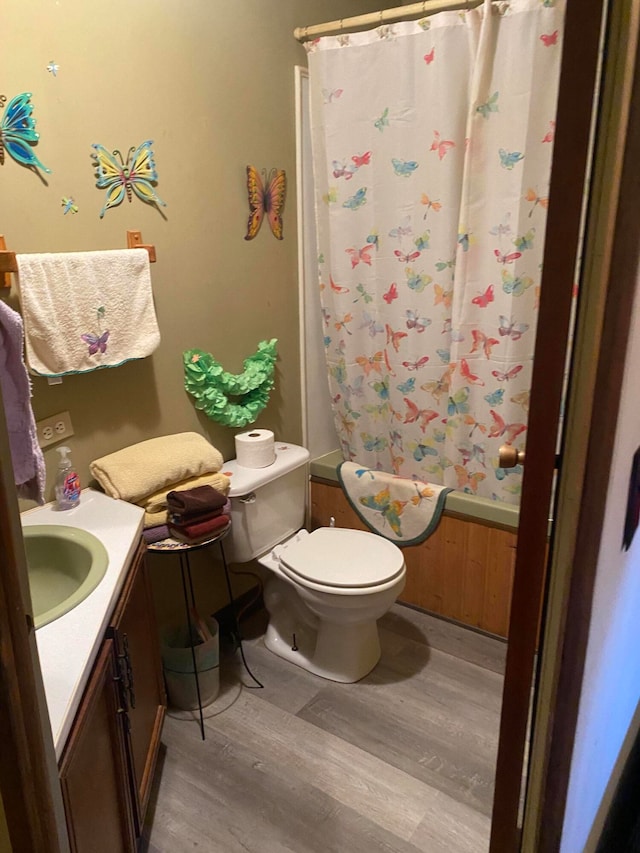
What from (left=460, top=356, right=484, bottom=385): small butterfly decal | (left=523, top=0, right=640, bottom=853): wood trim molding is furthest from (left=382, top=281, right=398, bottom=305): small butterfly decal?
(left=523, top=0, right=640, bottom=853): wood trim molding

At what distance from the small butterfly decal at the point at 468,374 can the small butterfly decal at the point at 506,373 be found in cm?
6

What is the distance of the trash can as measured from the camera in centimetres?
205

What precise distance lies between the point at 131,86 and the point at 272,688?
1.94 m

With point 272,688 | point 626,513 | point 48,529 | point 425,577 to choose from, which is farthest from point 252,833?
point 626,513

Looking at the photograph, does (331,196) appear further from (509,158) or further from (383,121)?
(509,158)

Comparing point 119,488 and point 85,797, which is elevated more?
point 119,488

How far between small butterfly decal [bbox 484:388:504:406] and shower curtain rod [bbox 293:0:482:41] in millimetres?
1233

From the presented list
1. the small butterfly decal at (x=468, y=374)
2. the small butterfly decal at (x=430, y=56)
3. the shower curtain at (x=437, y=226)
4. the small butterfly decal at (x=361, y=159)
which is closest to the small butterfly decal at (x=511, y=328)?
the shower curtain at (x=437, y=226)

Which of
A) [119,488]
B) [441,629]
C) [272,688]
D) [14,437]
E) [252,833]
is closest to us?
[14,437]

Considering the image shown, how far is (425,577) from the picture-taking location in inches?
101

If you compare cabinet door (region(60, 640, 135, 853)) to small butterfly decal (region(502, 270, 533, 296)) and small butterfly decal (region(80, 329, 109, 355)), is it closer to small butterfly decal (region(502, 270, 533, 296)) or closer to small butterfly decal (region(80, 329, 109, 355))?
small butterfly decal (region(80, 329, 109, 355))

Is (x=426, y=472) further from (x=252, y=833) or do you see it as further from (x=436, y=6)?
(x=436, y=6)

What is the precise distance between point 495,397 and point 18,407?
1.67 metres

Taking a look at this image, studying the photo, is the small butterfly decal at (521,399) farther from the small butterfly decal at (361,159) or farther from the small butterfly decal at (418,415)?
the small butterfly decal at (361,159)
